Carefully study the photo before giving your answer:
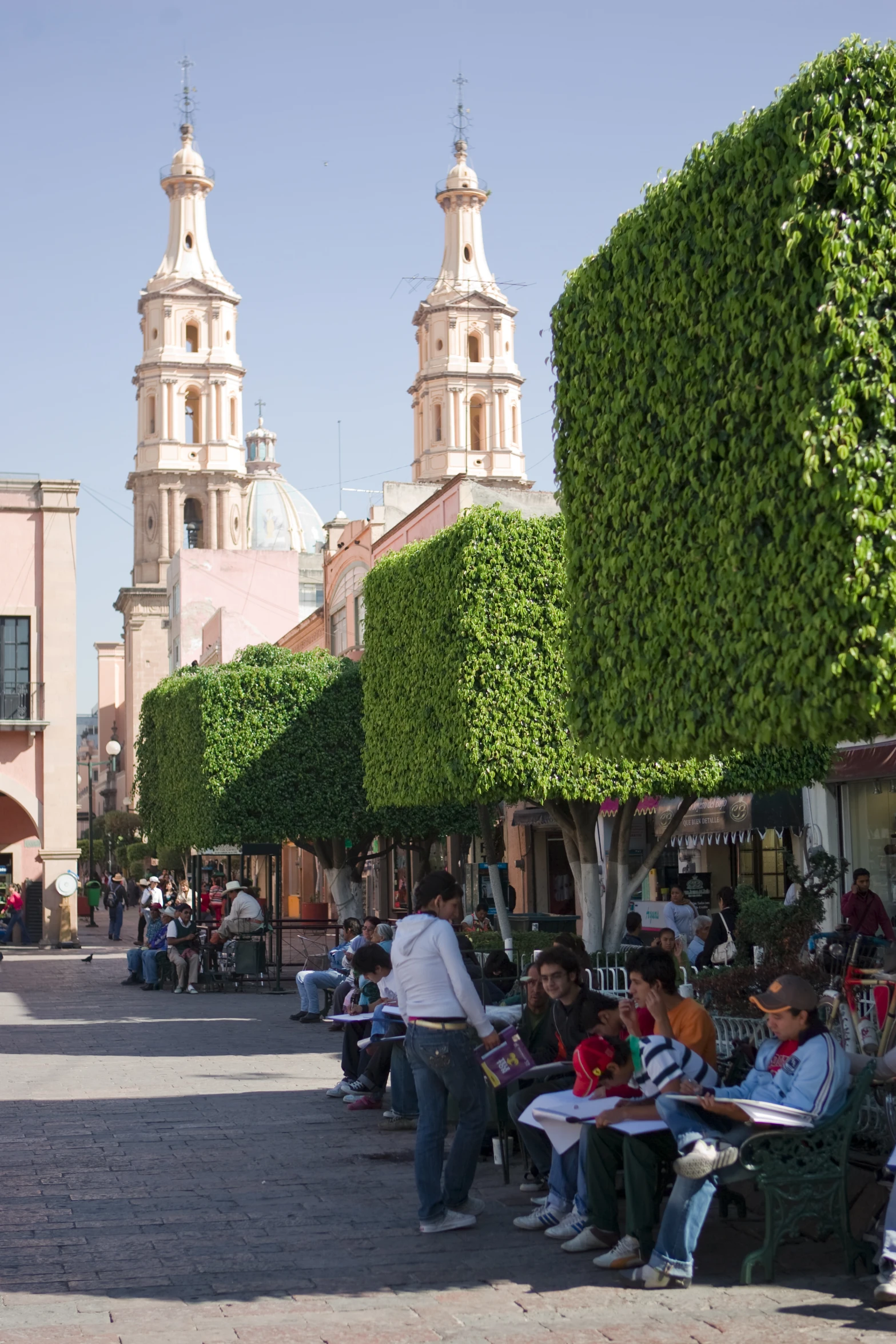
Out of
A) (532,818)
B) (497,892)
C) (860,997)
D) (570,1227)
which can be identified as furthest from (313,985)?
(532,818)

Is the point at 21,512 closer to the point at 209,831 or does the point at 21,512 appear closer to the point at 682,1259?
the point at 209,831

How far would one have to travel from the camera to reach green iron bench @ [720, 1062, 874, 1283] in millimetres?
6234

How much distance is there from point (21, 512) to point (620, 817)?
2525 centimetres

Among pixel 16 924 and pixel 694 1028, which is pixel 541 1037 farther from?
pixel 16 924

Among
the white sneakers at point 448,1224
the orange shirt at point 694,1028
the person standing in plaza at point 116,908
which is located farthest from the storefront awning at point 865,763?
the person standing in plaza at point 116,908

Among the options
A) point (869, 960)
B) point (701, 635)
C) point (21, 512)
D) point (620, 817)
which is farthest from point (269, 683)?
point (701, 635)

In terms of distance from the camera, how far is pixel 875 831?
21375 mm

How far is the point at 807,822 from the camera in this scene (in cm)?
2261

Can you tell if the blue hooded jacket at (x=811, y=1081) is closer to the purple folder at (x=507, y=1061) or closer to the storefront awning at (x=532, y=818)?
the purple folder at (x=507, y=1061)

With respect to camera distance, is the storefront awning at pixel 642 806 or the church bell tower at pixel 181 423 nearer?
the storefront awning at pixel 642 806

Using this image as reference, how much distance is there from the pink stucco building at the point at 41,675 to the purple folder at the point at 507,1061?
30.8 m

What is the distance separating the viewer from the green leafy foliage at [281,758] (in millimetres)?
26188

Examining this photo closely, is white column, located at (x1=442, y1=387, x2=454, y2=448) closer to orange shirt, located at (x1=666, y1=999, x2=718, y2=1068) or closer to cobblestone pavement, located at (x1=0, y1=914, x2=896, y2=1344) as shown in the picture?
cobblestone pavement, located at (x1=0, y1=914, x2=896, y2=1344)

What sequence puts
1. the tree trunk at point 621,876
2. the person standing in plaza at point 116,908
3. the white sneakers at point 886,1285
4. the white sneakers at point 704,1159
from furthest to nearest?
the person standing in plaza at point 116,908
the tree trunk at point 621,876
the white sneakers at point 704,1159
the white sneakers at point 886,1285
